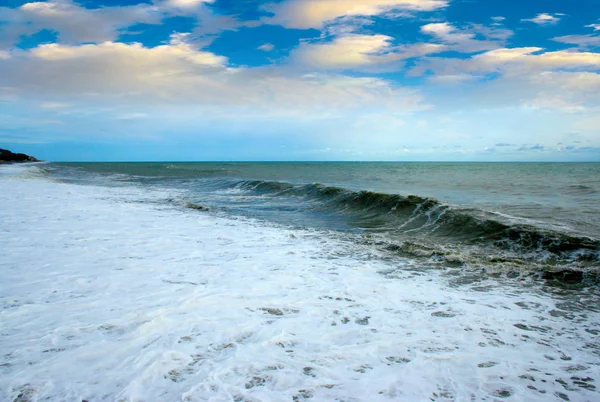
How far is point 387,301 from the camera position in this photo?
4965 mm

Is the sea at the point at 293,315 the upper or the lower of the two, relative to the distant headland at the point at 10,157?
lower

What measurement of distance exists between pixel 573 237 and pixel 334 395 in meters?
8.12

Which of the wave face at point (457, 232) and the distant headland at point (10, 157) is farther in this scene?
the distant headland at point (10, 157)

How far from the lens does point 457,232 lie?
10.2m

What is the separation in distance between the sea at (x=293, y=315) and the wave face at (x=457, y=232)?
81 mm

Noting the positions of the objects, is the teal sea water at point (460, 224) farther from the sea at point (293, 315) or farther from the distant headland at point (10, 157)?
the distant headland at point (10, 157)

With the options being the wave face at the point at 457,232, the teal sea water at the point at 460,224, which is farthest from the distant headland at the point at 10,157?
the wave face at the point at 457,232

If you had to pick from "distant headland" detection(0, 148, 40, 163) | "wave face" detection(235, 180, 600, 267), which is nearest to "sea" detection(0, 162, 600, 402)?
"wave face" detection(235, 180, 600, 267)

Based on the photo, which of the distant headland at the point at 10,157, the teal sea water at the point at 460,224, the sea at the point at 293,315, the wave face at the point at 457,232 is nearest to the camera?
the sea at the point at 293,315

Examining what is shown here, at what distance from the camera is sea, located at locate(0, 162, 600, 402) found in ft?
9.96

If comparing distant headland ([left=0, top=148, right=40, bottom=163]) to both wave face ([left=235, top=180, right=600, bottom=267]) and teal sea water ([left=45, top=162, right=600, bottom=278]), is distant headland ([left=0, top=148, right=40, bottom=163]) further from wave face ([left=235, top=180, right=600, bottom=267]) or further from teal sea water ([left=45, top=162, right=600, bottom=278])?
wave face ([left=235, top=180, right=600, bottom=267])

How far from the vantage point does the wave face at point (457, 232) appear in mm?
7879

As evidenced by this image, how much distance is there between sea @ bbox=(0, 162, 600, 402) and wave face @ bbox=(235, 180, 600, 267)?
8 centimetres

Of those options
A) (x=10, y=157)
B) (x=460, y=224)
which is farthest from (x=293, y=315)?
(x=10, y=157)
